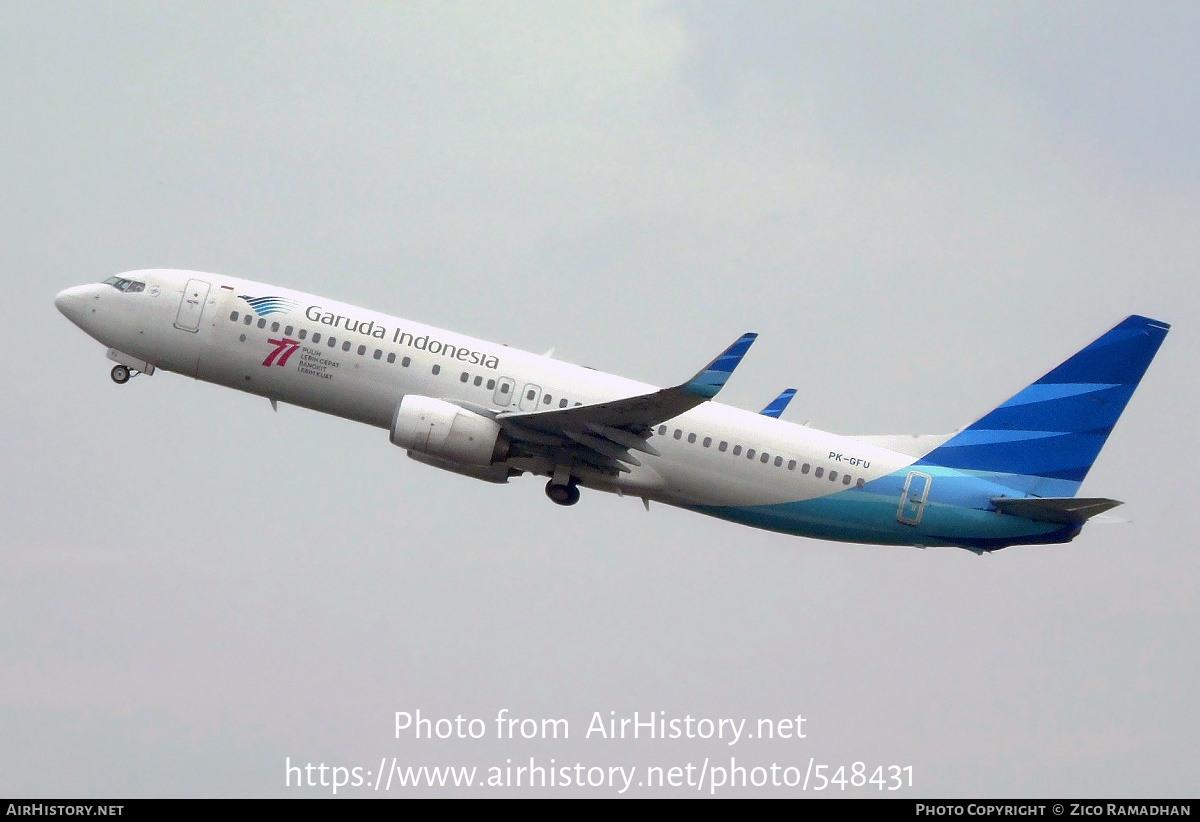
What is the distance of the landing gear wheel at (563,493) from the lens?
44.2 metres

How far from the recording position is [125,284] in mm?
45344

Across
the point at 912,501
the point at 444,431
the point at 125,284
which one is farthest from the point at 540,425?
the point at 125,284

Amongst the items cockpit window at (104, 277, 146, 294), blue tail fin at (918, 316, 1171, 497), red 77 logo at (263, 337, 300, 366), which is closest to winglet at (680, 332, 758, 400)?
blue tail fin at (918, 316, 1171, 497)

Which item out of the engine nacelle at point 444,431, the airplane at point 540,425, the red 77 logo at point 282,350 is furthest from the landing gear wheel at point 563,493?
the red 77 logo at point 282,350

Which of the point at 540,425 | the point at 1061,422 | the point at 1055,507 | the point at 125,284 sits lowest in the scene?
the point at 1055,507

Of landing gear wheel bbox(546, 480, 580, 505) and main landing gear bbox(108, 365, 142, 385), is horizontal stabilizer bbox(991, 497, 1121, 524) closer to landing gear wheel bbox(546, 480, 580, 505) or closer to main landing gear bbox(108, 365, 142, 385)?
landing gear wheel bbox(546, 480, 580, 505)

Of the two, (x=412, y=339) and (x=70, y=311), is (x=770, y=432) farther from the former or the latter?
→ (x=70, y=311)

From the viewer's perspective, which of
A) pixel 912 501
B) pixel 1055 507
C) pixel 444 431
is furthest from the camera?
pixel 912 501

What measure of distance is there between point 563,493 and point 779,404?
8474mm

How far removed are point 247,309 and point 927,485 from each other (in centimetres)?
2201

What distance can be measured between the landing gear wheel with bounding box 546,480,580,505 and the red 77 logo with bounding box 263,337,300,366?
8942mm

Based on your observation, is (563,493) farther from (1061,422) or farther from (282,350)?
(1061,422)

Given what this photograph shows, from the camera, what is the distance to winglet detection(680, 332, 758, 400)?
3791 centimetres

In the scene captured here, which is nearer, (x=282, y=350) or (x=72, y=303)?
(x=282, y=350)
